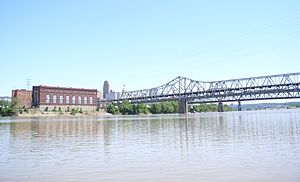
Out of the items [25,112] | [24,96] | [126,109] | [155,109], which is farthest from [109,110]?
[24,96]

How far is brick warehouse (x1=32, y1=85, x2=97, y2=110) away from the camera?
167875 mm

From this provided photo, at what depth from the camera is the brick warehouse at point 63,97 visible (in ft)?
551

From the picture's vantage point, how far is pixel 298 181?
9.84 metres

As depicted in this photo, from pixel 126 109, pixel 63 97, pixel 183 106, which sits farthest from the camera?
pixel 63 97

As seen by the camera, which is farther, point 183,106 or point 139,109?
point 139,109

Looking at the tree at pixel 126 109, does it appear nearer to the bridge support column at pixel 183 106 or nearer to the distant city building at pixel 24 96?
the bridge support column at pixel 183 106

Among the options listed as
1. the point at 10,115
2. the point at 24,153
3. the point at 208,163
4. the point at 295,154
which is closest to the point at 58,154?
the point at 24,153

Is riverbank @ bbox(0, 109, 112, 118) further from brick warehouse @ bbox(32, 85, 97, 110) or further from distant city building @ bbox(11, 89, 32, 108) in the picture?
distant city building @ bbox(11, 89, 32, 108)

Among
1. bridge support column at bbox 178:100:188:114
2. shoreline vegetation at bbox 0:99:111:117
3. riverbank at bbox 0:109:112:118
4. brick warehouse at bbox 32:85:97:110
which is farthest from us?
brick warehouse at bbox 32:85:97:110

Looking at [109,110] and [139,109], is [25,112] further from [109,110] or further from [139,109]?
[139,109]

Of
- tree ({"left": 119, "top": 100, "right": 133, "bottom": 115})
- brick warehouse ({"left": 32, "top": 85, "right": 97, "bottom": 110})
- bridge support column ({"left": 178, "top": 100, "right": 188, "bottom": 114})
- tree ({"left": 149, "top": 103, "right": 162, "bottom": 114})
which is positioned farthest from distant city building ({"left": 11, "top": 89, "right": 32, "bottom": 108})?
bridge support column ({"left": 178, "top": 100, "right": 188, "bottom": 114})

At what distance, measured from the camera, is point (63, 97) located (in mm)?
177625

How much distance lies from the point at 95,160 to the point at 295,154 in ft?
29.0

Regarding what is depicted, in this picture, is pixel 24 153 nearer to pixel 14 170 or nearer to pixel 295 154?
pixel 14 170
